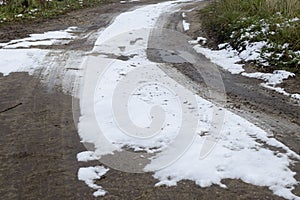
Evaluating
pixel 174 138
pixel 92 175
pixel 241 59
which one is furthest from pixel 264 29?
pixel 92 175

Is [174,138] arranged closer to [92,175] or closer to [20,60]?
[92,175]

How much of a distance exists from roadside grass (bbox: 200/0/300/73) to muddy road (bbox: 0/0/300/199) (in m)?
1.00

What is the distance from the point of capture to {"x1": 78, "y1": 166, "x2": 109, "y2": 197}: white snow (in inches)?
134

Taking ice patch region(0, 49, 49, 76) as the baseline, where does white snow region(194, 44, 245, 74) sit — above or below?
below

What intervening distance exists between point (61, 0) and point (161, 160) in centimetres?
1426

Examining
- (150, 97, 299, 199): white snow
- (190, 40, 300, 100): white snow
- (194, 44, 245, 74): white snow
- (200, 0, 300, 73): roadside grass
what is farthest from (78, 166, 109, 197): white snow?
(200, 0, 300, 73): roadside grass

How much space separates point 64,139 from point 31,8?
11.3 m

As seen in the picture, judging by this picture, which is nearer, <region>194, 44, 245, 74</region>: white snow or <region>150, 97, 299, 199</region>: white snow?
<region>150, 97, 299, 199</region>: white snow

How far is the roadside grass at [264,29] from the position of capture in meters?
7.17

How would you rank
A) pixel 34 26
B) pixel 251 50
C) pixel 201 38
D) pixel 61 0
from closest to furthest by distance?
pixel 251 50
pixel 201 38
pixel 34 26
pixel 61 0

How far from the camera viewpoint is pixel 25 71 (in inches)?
273

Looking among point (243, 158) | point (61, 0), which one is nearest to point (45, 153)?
point (243, 158)

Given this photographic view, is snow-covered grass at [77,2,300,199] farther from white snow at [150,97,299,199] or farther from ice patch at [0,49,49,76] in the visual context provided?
ice patch at [0,49,49,76]

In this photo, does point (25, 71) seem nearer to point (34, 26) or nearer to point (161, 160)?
point (161, 160)
